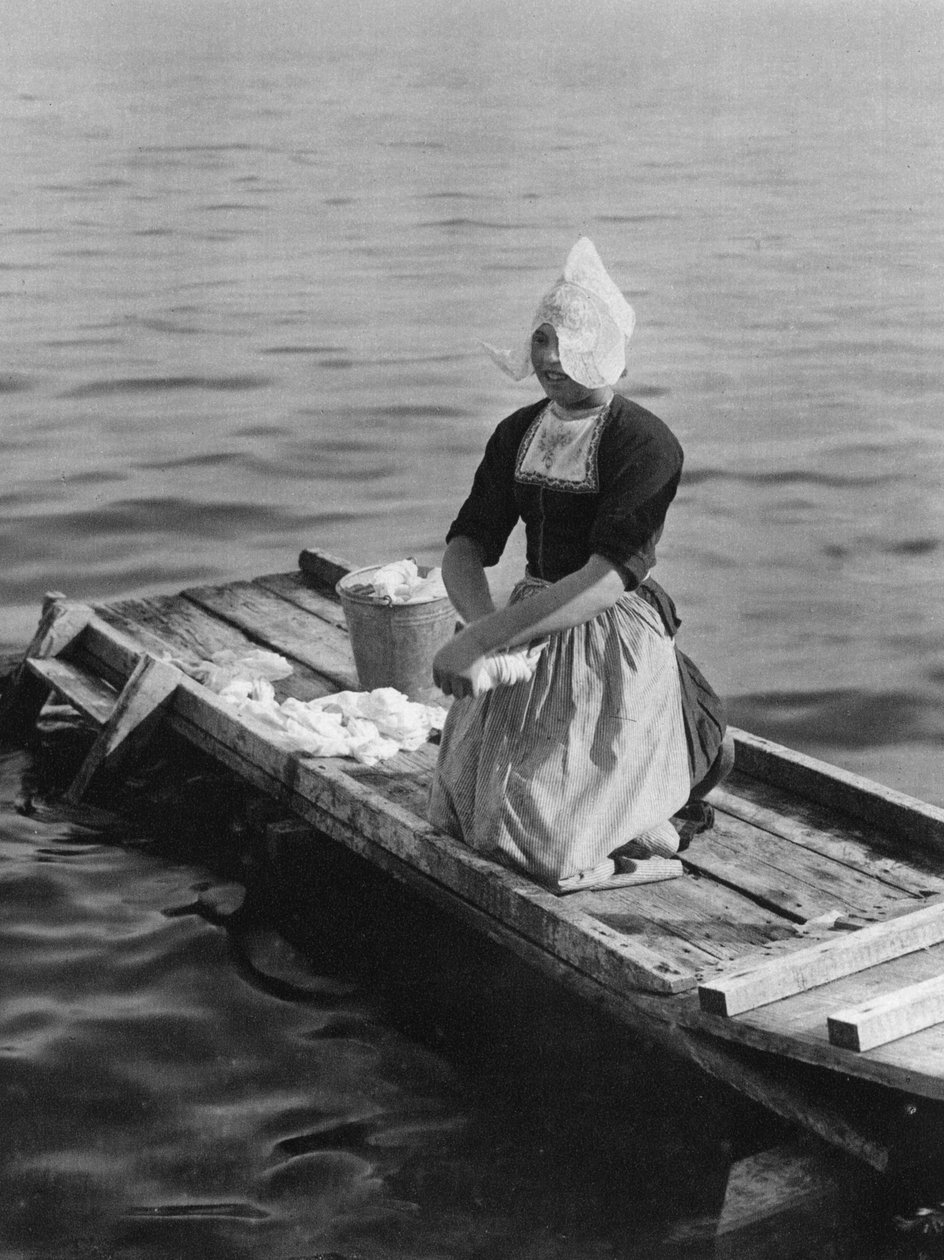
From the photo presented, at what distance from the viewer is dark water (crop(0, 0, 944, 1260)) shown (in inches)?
191

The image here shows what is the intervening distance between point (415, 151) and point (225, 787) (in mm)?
23384

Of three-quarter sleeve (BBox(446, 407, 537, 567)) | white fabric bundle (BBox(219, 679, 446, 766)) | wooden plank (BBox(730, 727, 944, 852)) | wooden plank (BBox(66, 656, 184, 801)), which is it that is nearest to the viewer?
three-quarter sleeve (BBox(446, 407, 537, 567))

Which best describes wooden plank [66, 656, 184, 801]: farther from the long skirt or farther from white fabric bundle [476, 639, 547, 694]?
white fabric bundle [476, 639, 547, 694]

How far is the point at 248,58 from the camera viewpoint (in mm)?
50594

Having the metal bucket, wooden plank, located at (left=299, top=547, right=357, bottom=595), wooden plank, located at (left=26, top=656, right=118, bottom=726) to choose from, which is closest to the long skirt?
the metal bucket

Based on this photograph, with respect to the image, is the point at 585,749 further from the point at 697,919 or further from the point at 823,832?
the point at 823,832

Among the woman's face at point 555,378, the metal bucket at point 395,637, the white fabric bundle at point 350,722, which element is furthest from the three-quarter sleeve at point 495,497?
the metal bucket at point 395,637

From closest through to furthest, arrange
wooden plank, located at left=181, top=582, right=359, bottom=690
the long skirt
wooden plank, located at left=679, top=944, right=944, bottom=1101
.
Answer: wooden plank, located at left=679, top=944, right=944, bottom=1101
the long skirt
wooden plank, located at left=181, top=582, right=359, bottom=690

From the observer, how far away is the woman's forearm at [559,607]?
479cm

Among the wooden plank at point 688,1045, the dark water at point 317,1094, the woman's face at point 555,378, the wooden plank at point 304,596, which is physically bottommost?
the dark water at point 317,1094

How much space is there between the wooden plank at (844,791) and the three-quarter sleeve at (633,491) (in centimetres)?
116

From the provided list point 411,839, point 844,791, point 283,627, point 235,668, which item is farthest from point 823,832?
point 283,627

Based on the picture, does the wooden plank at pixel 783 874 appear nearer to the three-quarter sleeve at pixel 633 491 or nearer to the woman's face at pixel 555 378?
the three-quarter sleeve at pixel 633 491

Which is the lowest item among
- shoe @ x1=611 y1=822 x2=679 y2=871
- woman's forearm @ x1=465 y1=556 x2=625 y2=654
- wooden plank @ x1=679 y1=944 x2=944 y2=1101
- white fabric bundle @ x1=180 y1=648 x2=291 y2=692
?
wooden plank @ x1=679 y1=944 x2=944 y2=1101
